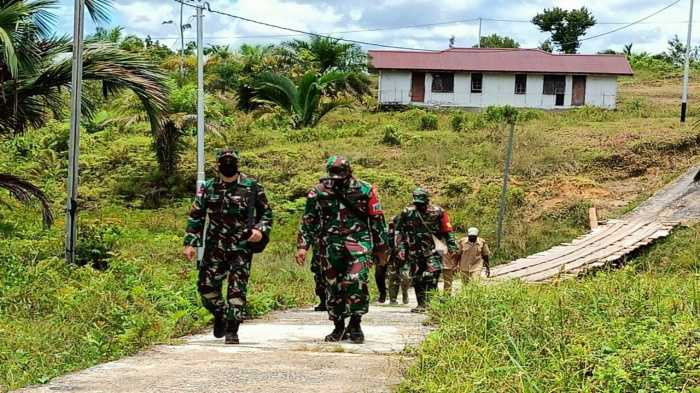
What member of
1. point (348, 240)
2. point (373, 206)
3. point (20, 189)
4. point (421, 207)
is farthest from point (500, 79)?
point (348, 240)

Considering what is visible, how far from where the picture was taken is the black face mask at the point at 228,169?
7312 mm

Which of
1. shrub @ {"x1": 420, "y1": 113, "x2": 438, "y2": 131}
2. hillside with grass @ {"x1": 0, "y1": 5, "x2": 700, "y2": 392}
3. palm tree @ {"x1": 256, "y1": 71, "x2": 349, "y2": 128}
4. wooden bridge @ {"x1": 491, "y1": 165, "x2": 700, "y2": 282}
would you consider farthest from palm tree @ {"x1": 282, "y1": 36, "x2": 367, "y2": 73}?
wooden bridge @ {"x1": 491, "y1": 165, "x2": 700, "y2": 282}

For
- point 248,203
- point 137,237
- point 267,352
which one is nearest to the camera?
point 267,352

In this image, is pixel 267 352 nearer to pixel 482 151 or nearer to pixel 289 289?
pixel 289 289

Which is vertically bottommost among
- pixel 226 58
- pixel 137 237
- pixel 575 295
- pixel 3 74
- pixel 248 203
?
pixel 137 237

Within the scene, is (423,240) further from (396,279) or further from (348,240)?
(348,240)

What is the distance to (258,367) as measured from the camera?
5648mm

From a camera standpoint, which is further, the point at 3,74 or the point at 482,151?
the point at 482,151

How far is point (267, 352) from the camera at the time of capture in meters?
6.47

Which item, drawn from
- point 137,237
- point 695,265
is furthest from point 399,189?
point 695,265

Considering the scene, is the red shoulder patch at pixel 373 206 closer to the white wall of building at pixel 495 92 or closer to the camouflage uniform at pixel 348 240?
the camouflage uniform at pixel 348 240

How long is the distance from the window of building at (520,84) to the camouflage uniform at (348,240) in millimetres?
35234

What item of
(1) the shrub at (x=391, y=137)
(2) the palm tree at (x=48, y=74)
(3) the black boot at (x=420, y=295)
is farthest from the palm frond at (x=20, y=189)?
(1) the shrub at (x=391, y=137)

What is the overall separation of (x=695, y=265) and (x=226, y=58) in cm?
3439
